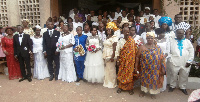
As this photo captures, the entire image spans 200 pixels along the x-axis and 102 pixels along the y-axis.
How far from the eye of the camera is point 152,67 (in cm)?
438

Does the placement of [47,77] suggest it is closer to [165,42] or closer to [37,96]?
[37,96]

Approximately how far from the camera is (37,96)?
4.88m

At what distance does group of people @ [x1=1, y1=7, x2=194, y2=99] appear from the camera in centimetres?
451

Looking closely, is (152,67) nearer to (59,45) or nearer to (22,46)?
(59,45)

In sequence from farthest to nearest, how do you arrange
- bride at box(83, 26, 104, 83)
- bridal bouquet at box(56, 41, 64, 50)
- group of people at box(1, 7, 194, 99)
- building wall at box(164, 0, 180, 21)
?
building wall at box(164, 0, 180, 21), bridal bouquet at box(56, 41, 64, 50), bride at box(83, 26, 104, 83), group of people at box(1, 7, 194, 99)

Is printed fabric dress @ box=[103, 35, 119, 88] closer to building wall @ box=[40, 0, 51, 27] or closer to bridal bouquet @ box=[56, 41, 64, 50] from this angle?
bridal bouquet @ box=[56, 41, 64, 50]

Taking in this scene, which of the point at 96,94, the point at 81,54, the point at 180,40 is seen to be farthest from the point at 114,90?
the point at 180,40

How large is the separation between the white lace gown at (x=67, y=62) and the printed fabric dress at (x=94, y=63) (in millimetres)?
552

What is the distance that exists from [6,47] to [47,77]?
1703 millimetres

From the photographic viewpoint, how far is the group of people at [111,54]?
451 cm

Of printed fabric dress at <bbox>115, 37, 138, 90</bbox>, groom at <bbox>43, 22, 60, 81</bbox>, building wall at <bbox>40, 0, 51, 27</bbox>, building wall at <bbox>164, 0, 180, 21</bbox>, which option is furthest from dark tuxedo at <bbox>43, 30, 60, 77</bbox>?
building wall at <bbox>164, 0, 180, 21</bbox>

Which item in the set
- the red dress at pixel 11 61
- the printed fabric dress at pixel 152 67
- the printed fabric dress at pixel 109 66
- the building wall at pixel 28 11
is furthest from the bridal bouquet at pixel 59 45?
the building wall at pixel 28 11

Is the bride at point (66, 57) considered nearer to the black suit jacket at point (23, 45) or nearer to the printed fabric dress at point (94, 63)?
the printed fabric dress at point (94, 63)

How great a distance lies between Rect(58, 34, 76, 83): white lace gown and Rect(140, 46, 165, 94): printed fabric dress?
2.34 meters
